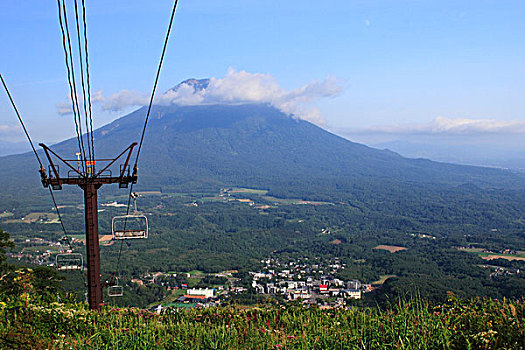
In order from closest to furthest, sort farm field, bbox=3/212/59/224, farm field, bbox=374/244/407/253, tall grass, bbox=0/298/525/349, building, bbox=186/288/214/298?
1. tall grass, bbox=0/298/525/349
2. building, bbox=186/288/214/298
3. farm field, bbox=374/244/407/253
4. farm field, bbox=3/212/59/224

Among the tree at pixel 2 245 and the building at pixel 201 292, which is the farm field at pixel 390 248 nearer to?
the building at pixel 201 292

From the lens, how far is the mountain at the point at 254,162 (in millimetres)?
119125

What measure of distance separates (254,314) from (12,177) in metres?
131

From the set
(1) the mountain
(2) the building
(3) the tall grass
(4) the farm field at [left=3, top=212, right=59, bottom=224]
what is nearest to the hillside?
(1) the mountain

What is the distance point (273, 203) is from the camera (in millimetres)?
98938

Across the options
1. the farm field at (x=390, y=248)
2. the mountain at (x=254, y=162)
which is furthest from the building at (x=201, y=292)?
the mountain at (x=254, y=162)

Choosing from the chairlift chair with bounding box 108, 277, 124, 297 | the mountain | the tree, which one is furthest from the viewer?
the mountain

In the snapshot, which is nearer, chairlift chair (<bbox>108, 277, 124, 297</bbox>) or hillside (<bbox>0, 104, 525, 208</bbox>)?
chairlift chair (<bbox>108, 277, 124, 297</bbox>)

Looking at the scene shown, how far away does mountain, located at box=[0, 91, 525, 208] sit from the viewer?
119125 mm

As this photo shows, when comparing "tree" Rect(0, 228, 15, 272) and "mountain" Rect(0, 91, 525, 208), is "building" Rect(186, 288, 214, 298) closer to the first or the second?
"tree" Rect(0, 228, 15, 272)

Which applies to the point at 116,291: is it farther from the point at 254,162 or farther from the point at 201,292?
the point at 254,162

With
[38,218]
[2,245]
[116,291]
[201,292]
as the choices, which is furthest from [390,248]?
[38,218]

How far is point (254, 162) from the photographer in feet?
518

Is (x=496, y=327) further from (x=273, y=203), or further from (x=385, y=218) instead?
(x=273, y=203)
